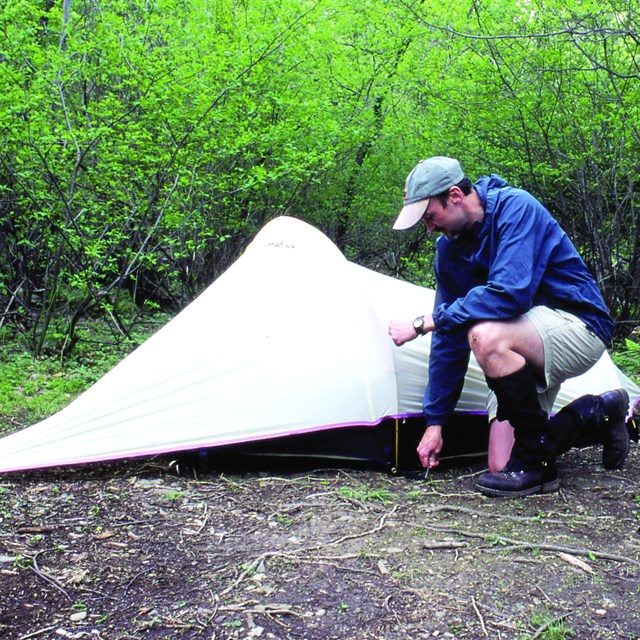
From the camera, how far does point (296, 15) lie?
259 inches

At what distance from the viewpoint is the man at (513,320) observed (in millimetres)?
2928

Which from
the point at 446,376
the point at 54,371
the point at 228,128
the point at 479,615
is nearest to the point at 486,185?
the point at 446,376

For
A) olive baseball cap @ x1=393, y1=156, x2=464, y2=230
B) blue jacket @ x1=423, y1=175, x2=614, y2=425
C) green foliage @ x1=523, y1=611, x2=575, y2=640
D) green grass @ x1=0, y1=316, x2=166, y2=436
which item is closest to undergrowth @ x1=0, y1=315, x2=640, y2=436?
green grass @ x1=0, y1=316, x2=166, y2=436

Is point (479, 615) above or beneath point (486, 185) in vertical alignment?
beneath

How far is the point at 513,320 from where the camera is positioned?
2977 millimetres

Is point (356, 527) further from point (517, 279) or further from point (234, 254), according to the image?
point (234, 254)

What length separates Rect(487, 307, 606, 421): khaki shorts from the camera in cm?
301

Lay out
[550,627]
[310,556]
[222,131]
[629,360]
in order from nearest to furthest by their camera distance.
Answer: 1. [550,627]
2. [310,556]
3. [629,360]
4. [222,131]

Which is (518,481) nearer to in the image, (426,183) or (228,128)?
(426,183)

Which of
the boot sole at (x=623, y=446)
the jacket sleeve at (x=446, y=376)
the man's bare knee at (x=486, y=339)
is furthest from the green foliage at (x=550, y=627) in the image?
the boot sole at (x=623, y=446)

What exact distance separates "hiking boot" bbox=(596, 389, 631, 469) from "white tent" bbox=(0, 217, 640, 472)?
0.46 metres

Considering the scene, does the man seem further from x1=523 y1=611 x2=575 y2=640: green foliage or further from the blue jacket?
x1=523 y1=611 x2=575 y2=640: green foliage

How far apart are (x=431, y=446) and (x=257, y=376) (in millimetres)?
819

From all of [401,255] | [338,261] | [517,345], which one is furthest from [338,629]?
[401,255]
